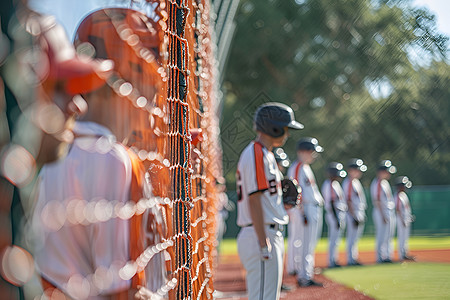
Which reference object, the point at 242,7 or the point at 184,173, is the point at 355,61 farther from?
the point at 184,173

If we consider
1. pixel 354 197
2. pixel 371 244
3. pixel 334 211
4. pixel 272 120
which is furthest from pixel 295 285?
pixel 371 244

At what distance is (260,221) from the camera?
405cm

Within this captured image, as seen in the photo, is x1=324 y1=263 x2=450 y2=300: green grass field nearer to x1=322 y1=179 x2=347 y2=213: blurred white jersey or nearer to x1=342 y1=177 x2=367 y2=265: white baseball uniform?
x1=342 y1=177 x2=367 y2=265: white baseball uniform

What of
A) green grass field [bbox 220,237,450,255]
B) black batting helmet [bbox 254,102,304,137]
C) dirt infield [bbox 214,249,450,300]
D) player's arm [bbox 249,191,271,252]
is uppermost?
black batting helmet [bbox 254,102,304,137]

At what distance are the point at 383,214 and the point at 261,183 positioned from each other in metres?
9.17

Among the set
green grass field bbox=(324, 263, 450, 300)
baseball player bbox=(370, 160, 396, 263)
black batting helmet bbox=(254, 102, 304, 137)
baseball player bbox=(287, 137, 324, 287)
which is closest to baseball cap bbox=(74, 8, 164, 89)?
black batting helmet bbox=(254, 102, 304, 137)

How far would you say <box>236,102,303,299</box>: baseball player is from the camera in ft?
13.4

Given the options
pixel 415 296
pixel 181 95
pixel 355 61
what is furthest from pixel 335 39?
pixel 181 95

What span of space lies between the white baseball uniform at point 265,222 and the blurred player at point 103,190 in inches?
96.3

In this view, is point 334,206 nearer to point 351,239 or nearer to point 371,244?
point 351,239

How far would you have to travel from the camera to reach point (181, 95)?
2783mm

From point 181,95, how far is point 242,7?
27.9m

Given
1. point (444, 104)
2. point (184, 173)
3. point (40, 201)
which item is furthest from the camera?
point (444, 104)

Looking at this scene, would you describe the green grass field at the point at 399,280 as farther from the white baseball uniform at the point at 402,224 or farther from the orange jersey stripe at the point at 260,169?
the orange jersey stripe at the point at 260,169
